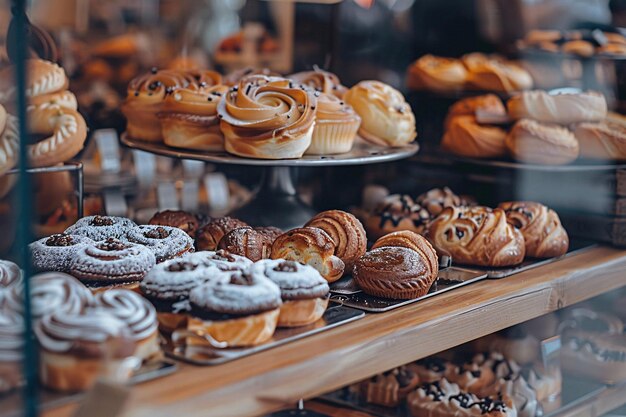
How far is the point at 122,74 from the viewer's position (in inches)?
253

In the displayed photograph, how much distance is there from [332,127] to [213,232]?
457 millimetres

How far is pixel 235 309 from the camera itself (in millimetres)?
1581

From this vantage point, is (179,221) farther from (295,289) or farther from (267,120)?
(295,289)

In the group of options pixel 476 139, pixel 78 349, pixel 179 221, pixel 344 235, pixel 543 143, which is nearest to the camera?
pixel 78 349

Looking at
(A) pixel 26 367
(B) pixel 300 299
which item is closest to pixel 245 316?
(B) pixel 300 299

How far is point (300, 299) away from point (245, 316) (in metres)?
0.15

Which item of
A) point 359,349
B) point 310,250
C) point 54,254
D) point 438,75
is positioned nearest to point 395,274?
point 310,250

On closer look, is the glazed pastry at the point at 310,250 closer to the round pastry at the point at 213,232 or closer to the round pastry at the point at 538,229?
the round pastry at the point at 213,232

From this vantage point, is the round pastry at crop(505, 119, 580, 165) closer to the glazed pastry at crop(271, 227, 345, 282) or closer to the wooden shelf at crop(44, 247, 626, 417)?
the wooden shelf at crop(44, 247, 626, 417)

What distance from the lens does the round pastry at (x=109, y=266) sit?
5.97 feet

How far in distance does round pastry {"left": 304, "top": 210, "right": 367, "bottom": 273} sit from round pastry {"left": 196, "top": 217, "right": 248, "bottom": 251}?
0.21 m

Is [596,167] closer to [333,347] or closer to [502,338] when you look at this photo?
[502,338]

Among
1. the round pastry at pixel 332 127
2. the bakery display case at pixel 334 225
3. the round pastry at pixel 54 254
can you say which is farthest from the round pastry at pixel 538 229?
the round pastry at pixel 54 254

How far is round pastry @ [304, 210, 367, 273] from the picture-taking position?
2.12 meters
